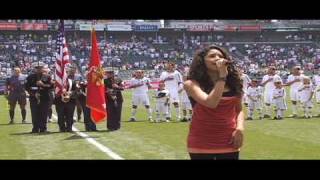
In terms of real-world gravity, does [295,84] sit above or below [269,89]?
above

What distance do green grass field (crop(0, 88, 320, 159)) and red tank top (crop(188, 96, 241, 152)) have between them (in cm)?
616

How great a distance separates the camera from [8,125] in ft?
63.7

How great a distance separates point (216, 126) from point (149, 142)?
8.84 meters

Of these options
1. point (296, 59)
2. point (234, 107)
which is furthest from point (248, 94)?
point (296, 59)

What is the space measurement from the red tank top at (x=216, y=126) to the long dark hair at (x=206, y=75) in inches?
3.9

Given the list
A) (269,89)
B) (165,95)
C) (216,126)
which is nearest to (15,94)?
(165,95)

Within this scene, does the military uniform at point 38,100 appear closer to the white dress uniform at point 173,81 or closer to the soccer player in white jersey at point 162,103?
the soccer player in white jersey at point 162,103

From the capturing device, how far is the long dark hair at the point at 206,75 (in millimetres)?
4656

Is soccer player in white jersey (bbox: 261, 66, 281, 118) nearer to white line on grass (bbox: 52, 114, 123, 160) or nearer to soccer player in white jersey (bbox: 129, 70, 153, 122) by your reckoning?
soccer player in white jersey (bbox: 129, 70, 153, 122)

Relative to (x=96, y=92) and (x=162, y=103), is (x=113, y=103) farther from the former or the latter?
(x=162, y=103)

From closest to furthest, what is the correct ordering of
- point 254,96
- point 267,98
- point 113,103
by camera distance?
point 113,103 → point 254,96 → point 267,98

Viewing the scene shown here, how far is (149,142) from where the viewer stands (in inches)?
527
